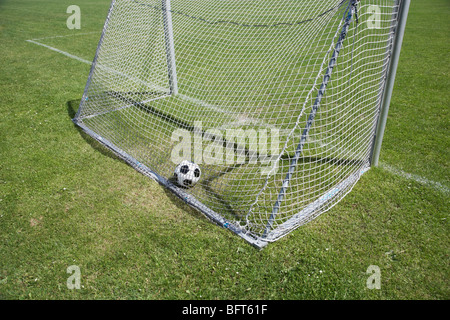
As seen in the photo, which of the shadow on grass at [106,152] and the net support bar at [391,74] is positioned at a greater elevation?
the net support bar at [391,74]

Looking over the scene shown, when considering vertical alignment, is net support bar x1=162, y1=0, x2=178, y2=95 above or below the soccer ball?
above

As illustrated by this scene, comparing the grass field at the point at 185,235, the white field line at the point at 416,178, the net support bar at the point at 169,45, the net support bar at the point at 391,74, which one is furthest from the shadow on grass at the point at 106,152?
the white field line at the point at 416,178

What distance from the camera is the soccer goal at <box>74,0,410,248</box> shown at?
2.80 m

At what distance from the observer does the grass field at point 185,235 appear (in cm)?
223

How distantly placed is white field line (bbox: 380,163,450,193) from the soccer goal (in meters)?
0.23

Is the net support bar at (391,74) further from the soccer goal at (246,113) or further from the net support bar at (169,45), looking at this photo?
the net support bar at (169,45)

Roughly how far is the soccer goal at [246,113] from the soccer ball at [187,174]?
15 mm

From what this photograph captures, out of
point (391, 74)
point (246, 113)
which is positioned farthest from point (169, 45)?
point (391, 74)

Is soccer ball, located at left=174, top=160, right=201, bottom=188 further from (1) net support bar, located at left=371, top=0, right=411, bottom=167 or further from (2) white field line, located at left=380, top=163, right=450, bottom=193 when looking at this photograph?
(2) white field line, located at left=380, top=163, right=450, bottom=193

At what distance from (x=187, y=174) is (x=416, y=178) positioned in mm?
2364

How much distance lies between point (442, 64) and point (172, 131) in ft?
20.3

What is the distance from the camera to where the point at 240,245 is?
253 cm

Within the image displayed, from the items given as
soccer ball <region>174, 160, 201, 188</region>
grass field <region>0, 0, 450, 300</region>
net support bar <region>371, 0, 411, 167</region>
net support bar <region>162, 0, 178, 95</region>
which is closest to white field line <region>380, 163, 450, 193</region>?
grass field <region>0, 0, 450, 300</region>

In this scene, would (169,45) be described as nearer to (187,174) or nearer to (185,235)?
(187,174)
